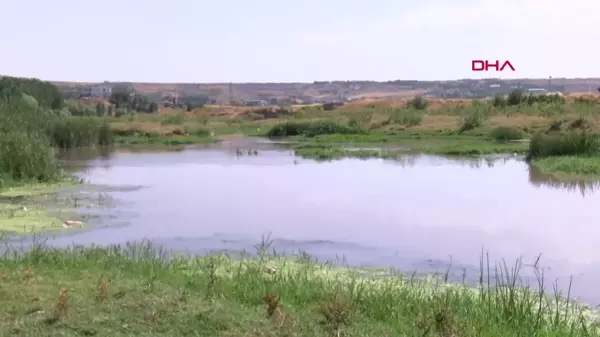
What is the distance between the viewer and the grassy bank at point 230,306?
195 inches

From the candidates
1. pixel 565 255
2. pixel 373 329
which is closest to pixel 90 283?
pixel 373 329

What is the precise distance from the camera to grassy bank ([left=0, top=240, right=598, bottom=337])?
495 cm

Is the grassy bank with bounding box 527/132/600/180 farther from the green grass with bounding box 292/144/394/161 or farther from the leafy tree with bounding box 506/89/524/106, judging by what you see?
the leafy tree with bounding box 506/89/524/106

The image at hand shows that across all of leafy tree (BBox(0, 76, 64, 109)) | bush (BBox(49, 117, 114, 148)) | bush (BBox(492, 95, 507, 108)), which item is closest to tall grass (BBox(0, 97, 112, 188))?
bush (BBox(49, 117, 114, 148))

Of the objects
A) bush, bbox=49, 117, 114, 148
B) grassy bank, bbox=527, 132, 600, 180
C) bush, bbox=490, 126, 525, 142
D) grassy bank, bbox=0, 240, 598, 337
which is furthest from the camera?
bush, bbox=490, 126, 525, 142

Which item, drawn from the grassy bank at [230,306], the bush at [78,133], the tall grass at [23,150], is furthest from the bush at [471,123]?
the grassy bank at [230,306]

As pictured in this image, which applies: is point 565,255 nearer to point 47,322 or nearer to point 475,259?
point 475,259

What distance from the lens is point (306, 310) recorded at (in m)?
5.45

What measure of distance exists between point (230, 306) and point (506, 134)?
30.2m

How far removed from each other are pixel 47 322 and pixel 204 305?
96 cm

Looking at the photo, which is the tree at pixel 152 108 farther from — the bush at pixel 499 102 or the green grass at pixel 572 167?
the green grass at pixel 572 167

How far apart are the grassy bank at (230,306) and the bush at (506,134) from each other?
27829 millimetres

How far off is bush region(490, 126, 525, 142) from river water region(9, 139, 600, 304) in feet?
38.3

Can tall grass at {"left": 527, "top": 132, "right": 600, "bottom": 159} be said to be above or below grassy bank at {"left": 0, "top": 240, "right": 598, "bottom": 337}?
below
